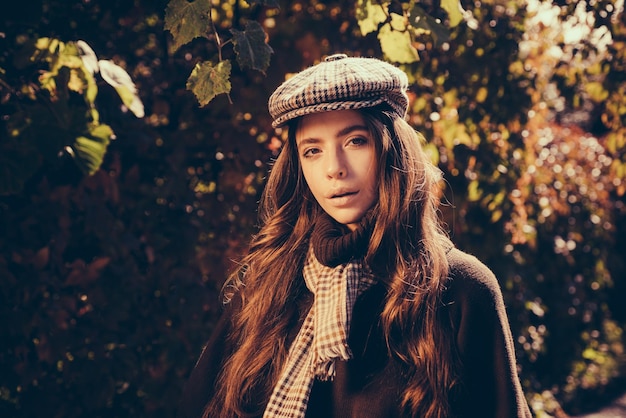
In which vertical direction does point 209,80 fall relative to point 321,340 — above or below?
above

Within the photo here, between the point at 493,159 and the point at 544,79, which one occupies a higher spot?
the point at 544,79

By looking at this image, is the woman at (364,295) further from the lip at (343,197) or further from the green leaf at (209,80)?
the green leaf at (209,80)

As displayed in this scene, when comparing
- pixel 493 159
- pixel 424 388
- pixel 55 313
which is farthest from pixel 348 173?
pixel 493 159

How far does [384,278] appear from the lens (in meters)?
1.83

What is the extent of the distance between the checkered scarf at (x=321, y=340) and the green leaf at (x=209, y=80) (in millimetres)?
559

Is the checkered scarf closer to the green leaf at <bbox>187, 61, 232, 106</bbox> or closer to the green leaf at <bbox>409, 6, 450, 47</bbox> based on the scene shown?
the green leaf at <bbox>187, 61, 232, 106</bbox>

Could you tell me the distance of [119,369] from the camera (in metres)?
2.76

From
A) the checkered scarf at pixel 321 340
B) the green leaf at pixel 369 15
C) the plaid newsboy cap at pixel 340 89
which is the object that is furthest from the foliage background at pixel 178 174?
the checkered scarf at pixel 321 340

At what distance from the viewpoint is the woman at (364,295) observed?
169 cm

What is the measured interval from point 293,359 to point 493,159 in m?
2.22

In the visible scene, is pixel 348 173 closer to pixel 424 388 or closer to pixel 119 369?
pixel 424 388

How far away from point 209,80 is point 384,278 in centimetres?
71

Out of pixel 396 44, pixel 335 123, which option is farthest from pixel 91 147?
pixel 396 44

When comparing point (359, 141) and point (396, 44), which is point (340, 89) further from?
point (396, 44)
